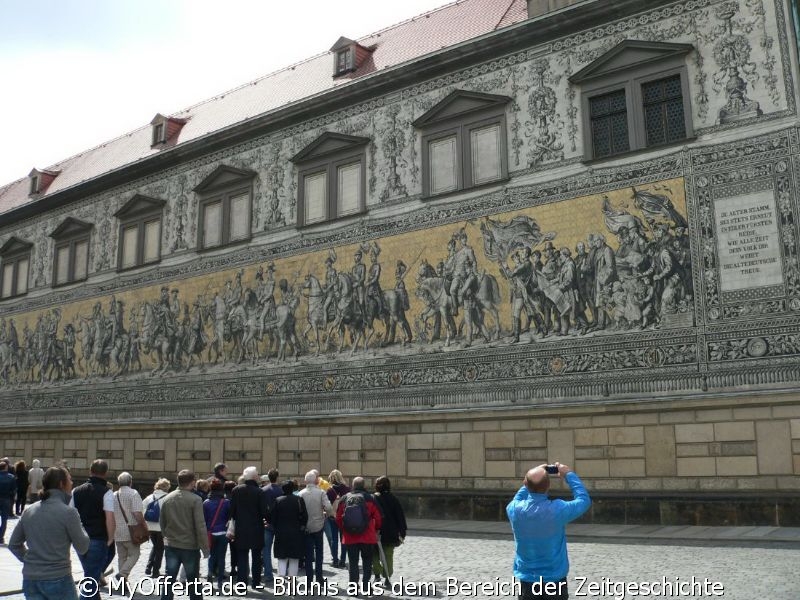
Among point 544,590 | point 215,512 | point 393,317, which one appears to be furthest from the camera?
point 393,317

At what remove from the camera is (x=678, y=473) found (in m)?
14.1

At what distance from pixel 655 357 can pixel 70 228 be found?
1897 cm

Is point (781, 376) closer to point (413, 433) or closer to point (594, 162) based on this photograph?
point (594, 162)

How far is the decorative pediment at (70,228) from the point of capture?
84.1 feet

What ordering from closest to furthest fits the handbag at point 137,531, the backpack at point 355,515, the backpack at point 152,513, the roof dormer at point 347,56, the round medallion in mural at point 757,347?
1. the handbag at point 137,531
2. the backpack at point 355,515
3. the backpack at point 152,513
4. the round medallion in mural at point 757,347
5. the roof dormer at point 347,56

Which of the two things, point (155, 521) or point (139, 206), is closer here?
point (155, 521)

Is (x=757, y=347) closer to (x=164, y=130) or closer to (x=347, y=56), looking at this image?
(x=347, y=56)

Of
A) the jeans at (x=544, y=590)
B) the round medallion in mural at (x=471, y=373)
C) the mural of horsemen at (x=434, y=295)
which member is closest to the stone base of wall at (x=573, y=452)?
the round medallion in mural at (x=471, y=373)

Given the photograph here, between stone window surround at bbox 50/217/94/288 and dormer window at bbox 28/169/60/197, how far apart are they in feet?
12.3

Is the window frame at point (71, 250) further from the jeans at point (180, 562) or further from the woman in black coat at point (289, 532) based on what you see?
the jeans at point (180, 562)

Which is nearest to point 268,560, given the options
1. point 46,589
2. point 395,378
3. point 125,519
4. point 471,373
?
point 125,519

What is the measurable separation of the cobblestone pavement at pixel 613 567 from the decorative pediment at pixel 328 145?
995 cm

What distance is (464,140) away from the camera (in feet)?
57.9

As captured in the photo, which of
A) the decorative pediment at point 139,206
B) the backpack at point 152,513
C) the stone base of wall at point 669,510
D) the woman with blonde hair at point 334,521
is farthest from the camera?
the decorative pediment at point 139,206
